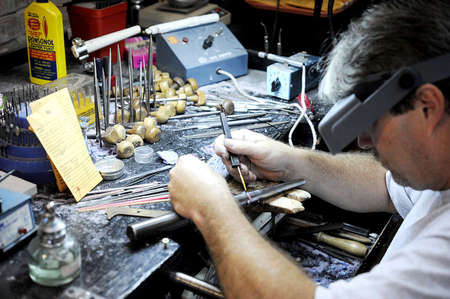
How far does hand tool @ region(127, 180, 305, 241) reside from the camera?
1104 mm

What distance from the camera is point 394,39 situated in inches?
37.7

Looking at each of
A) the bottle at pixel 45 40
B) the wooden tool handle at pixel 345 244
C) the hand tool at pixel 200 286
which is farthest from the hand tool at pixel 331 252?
the bottle at pixel 45 40

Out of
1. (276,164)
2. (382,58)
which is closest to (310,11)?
(276,164)

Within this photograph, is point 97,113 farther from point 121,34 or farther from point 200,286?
point 200,286

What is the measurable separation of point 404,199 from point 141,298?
836mm

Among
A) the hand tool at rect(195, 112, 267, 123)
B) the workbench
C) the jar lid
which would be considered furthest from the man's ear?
the hand tool at rect(195, 112, 267, 123)

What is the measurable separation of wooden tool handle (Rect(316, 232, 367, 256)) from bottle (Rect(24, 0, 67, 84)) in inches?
47.0

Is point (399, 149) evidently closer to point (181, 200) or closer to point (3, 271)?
point (181, 200)

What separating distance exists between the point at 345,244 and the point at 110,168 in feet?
2.92

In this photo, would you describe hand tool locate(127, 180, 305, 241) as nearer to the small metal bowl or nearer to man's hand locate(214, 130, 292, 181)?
man's hand locate(214, 130, 292, 181)

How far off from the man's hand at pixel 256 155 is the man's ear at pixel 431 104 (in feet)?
1.89

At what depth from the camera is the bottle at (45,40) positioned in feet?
5.67

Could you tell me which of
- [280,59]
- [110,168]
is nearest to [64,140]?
[110,168]

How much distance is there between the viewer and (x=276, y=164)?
1448mm
